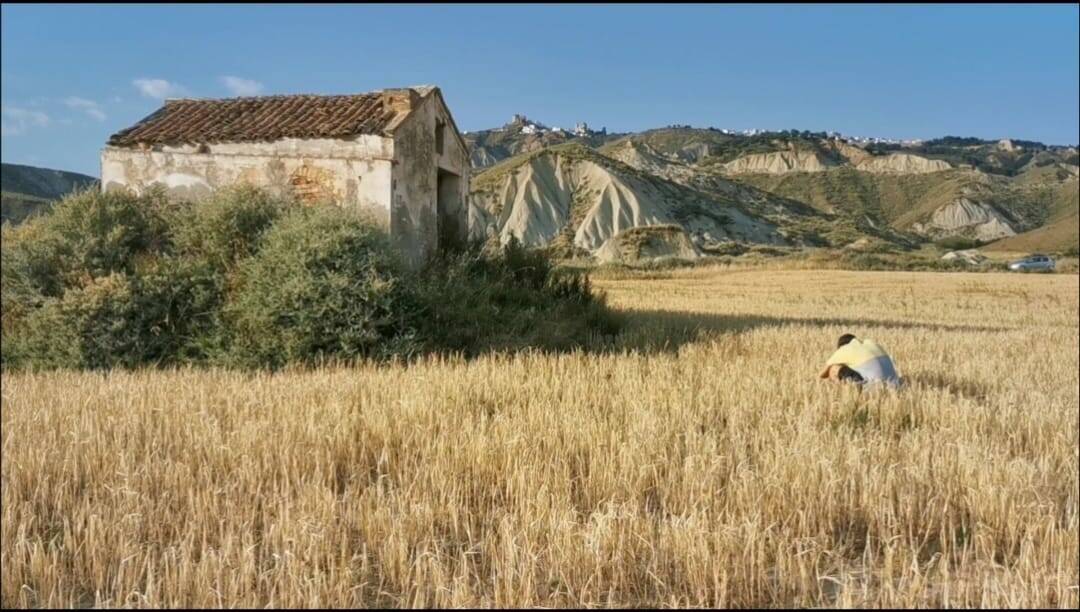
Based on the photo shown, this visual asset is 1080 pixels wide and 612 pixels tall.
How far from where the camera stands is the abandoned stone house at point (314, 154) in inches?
472

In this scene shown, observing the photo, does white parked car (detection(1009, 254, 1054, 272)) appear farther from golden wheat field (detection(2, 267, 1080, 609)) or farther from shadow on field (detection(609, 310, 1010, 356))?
golden wheat field (detection(2, 267, 1080, 609))

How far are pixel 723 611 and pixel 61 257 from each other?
9.91m

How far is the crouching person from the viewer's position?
8.13m

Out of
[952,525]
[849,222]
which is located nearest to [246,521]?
[952,525]

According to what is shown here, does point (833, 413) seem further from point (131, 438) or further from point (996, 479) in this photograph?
point (131, 438)

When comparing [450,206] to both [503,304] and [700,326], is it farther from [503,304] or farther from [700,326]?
[700,326]

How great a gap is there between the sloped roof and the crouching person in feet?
25.7

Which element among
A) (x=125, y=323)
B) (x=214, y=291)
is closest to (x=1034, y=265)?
(x=214, y=291)

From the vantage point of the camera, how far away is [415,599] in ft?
10.1

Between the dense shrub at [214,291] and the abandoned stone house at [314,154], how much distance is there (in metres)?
0.90

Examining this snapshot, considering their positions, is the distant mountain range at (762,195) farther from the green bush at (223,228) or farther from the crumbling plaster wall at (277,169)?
the green bush at (223,228)

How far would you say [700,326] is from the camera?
48.7 feet

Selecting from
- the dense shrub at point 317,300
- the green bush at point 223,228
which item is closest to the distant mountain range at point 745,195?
the green bush at point 223,228

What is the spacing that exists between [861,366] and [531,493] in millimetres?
5437
